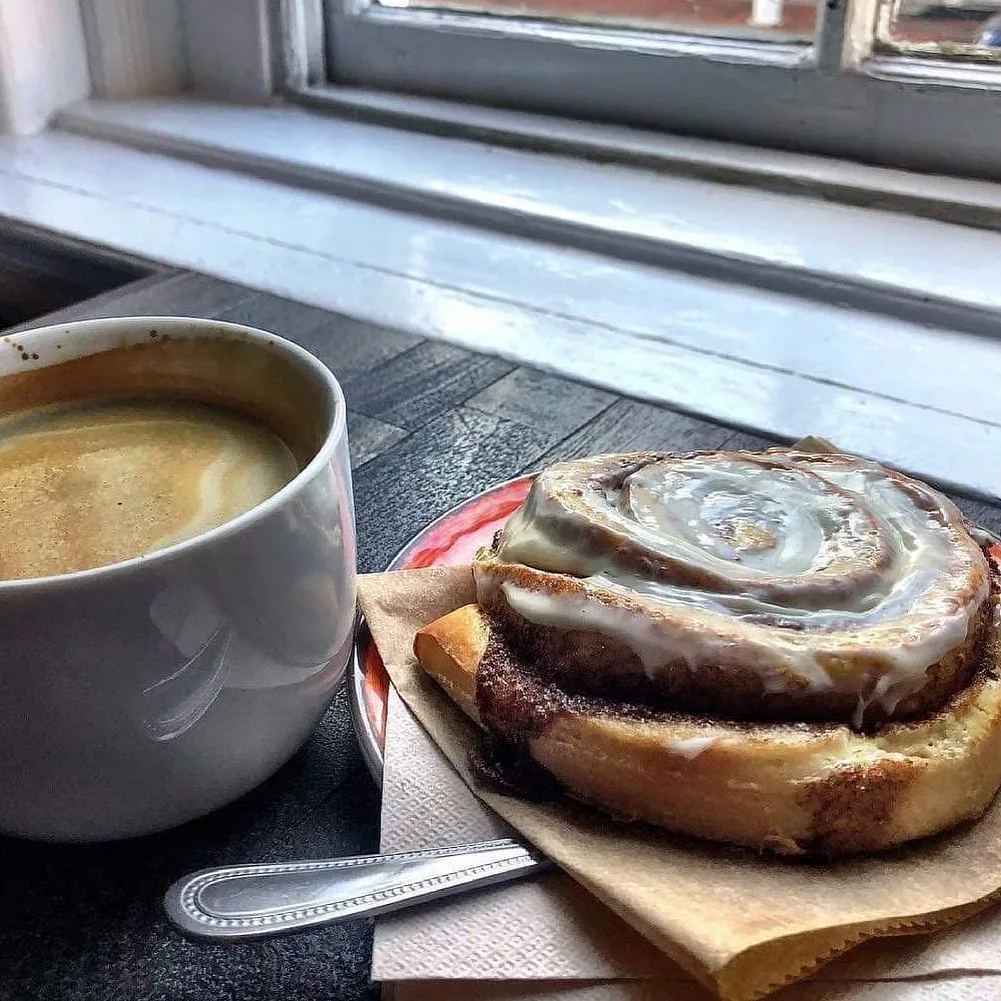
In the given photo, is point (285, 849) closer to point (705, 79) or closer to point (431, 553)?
point (431, 553)

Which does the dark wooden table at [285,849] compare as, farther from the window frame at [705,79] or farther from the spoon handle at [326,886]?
the window frame at [705,79]

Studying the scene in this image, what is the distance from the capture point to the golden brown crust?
1.33 ft

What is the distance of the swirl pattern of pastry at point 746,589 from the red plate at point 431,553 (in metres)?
0.06

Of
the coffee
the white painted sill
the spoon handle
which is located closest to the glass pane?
the white painted sill

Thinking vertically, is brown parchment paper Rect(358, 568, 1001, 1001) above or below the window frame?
below

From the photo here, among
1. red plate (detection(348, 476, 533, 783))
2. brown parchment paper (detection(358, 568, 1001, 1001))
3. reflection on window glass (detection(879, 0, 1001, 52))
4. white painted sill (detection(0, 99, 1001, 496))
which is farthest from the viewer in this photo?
reflection on window glass (detection(879, 0, 1001, 52))

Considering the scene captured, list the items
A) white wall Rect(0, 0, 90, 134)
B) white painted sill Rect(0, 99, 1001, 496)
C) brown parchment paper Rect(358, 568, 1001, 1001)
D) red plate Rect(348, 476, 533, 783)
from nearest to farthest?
1. brown parchment paper Rect(358, 568, 1001, 1001)
2. red plate Rect(348, 476, 533, 783)
3. white painted sill Rect(0, 99, 1001, 496)
4. white wall Rect(0, 0, 90, 134)

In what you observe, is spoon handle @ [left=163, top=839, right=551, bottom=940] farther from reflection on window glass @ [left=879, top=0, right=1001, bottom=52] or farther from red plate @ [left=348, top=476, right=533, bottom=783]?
reflection on window glass @ [left=879, top=0, right=1001, bottom=52]

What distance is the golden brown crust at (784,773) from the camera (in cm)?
41

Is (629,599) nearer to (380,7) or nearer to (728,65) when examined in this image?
A: (728,65)

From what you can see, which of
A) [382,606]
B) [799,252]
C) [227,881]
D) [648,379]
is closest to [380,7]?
[799,252]

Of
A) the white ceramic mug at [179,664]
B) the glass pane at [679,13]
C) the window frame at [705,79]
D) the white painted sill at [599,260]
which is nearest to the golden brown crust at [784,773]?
the white ceramic mug at [179,664]

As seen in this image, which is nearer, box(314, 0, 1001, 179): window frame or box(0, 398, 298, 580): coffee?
box(0, 398, 298, 580): coffee

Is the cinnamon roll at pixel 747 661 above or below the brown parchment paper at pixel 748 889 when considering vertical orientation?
above
